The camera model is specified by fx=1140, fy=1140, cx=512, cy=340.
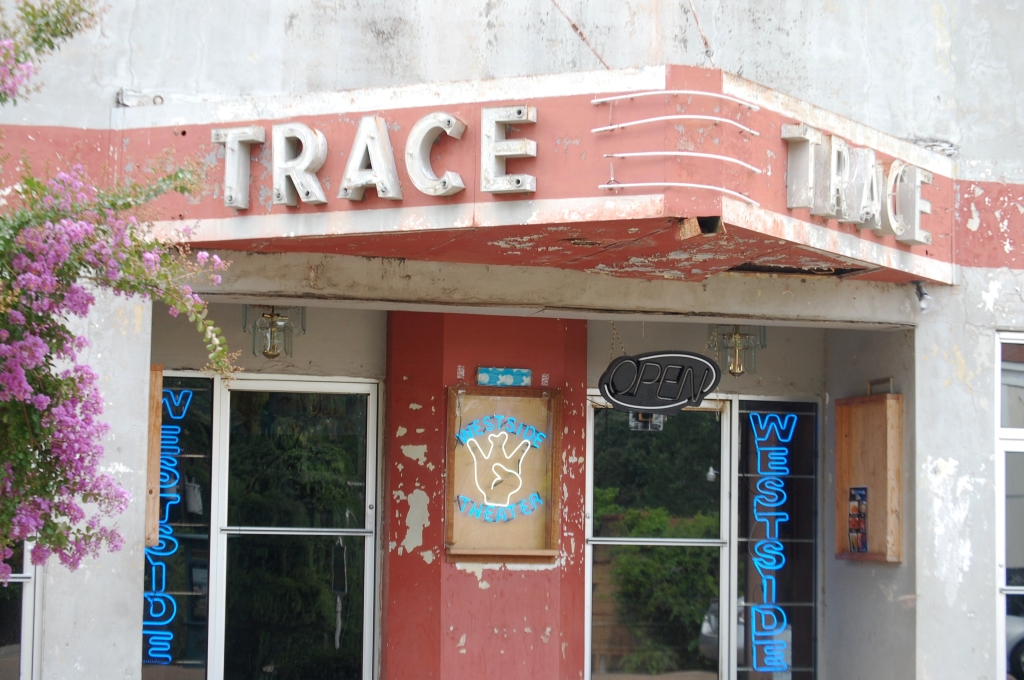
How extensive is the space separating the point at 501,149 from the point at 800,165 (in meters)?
1.69

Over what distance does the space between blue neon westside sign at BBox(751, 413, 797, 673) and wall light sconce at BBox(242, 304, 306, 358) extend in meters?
3.73

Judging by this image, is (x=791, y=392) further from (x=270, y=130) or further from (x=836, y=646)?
(x=270, y=130)

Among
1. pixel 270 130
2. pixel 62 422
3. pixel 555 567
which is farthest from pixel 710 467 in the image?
pixel 62 422

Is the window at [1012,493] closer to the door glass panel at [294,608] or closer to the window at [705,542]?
the window at [705,542]

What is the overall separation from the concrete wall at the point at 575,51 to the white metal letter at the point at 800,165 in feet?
4.53

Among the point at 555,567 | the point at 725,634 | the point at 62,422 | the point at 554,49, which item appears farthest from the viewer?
the point at 725,634

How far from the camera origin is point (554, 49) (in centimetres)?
741

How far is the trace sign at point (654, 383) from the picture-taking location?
8172mm

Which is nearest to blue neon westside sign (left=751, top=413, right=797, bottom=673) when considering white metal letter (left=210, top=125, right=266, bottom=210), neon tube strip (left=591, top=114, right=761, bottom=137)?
neon tube strip (left=591, top=114, right=761, bottom=137)

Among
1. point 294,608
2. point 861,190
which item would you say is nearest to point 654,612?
point 294,608

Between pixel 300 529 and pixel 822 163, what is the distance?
4.59m

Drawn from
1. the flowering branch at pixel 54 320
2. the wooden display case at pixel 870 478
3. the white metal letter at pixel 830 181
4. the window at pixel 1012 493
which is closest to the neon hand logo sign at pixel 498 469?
the wooden display case at pixel 870 478

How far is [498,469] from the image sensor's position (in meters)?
8.38

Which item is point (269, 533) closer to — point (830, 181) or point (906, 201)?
point (830, 181)
